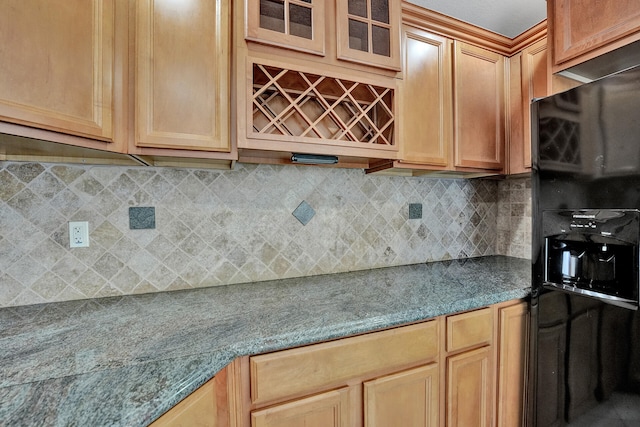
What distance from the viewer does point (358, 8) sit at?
52.0 inches

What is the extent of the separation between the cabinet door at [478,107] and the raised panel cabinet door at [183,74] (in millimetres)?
1289

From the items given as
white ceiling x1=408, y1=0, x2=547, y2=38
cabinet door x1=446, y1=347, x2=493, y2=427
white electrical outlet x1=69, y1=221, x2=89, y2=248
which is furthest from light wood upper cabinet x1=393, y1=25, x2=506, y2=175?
white electrical outlet x1=69, y1=221, x2=89, y2=248

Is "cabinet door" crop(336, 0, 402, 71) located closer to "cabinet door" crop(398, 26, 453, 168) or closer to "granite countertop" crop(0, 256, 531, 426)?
"cabinet door" crop(398, 26, 453, 168)

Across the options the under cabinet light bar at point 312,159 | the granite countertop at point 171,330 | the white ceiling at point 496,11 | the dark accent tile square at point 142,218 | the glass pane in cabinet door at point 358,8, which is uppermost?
the white ceiling at point 496,11

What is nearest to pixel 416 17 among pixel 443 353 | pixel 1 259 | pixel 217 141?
pixel 217 141

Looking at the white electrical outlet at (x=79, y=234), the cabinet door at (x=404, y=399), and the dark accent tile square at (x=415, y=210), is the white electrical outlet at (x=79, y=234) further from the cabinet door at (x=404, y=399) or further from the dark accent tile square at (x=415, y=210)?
the dark accent tile square at (x=415, y=210)

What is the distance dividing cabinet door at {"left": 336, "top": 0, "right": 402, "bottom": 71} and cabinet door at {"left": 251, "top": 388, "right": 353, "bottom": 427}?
4.47 feet

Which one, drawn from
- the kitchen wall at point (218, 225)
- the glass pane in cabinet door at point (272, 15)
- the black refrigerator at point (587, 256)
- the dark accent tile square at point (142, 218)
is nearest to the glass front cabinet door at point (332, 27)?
the glass pane in cabinet door at point (272, 15)

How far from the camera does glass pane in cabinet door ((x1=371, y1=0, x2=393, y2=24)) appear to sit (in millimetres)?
1347

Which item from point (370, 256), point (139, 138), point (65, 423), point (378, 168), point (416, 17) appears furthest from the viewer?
point (370, 256)

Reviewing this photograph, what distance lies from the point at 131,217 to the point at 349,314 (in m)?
1.07

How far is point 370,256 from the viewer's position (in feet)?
5.92

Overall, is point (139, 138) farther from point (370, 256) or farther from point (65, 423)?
point (370, 256)

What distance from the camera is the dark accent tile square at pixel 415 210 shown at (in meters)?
1.93
